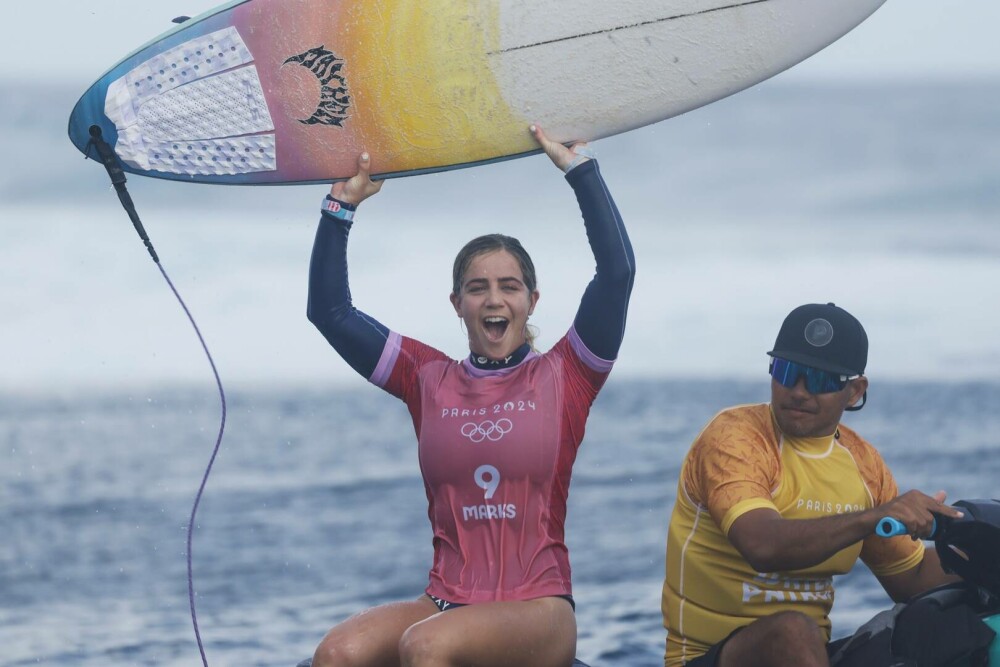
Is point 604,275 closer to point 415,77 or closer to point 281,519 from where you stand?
point 415,77

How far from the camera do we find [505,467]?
3.89 metres

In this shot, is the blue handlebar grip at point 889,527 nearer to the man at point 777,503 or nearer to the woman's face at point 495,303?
the man at point 777,503

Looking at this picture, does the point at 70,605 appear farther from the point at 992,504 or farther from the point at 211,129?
the point at 992,504

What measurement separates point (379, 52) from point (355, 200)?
21.2 inches

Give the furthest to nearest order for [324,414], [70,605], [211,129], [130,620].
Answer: [324,414]
[70,605]
[130,620]
[211,129]

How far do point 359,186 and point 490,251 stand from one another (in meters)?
0.51

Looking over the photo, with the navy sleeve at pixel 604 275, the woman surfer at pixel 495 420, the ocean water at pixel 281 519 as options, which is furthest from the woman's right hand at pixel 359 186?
the ocean water at pixel 281 519

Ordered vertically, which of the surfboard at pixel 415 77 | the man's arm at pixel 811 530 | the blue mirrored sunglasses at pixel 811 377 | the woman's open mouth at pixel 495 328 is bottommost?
the man's arm at pixel 811 530

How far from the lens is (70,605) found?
38.0 ft

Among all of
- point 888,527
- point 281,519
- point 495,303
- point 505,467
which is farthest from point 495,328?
point 281,519

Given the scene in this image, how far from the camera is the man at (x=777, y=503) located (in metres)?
3.70

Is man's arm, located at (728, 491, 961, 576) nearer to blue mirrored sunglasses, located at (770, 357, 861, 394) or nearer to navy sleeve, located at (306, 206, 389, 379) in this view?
blue mirrored sunglasses, located at (770, 357, 861, 394)

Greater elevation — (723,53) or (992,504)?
(723,53)

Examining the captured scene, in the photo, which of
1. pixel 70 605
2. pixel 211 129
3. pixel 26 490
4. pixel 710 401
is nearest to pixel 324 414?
pixel 710 401
